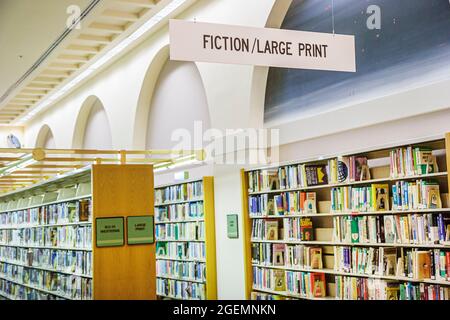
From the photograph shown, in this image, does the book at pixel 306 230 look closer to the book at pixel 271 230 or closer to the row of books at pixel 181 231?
the book at pixel 271 230

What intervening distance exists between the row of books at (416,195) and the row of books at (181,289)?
4283 millimetres

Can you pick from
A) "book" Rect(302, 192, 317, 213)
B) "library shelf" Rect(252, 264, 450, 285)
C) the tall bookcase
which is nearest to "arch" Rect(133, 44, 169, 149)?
the tall bookcase

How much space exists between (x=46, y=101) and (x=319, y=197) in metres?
11.0

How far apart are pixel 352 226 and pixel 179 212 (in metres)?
4.08

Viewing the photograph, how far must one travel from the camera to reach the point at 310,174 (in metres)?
6.91

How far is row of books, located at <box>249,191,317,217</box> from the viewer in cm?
698

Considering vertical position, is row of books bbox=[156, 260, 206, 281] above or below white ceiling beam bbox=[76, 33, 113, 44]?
below

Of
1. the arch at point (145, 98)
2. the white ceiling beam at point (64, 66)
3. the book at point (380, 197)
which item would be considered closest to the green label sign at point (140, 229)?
the book at point (380, 197)

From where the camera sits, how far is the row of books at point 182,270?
9.26m

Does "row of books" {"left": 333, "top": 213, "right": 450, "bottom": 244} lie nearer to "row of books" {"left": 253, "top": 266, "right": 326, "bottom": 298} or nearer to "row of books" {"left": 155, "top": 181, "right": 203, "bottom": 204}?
"row of books" {"left": 253, "top": 266, "right": 326, "bottom": 298}

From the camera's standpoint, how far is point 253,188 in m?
7.99

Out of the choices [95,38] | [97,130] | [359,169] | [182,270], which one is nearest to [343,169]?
[359,169]

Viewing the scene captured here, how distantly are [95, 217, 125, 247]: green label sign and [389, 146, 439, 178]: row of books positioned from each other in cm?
324
